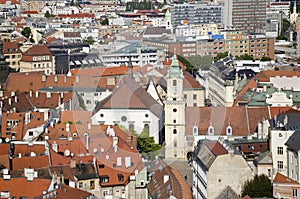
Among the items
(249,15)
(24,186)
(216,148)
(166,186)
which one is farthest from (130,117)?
(249,15)

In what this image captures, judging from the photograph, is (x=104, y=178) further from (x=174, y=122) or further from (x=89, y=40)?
(x=89, y=40)

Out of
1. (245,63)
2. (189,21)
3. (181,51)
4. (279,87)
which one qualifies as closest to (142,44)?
(181,51)

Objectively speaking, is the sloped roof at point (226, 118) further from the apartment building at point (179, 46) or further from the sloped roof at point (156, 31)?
the sloped roof at point (156, 31)

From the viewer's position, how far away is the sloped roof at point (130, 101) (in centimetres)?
3859

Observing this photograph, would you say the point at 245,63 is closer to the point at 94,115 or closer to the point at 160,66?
the point at 160,66

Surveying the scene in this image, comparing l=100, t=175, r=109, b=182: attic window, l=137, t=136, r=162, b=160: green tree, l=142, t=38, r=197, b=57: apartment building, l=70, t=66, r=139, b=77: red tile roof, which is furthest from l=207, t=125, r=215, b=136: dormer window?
l=142, t=38, r=197, b=57: apartment building

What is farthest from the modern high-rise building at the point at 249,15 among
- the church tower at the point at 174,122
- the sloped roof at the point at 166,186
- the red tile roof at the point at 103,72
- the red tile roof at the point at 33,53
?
the sloped roof at the point at 166,186

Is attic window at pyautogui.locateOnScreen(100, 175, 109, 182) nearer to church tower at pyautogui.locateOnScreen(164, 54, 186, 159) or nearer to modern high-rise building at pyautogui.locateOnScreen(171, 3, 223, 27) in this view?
church tower at pyautogui.locateOnScreen(164, 54, 186, 159)

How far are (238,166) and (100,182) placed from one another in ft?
13.2

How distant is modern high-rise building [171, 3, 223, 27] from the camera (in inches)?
3978

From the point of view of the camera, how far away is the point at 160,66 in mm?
55062

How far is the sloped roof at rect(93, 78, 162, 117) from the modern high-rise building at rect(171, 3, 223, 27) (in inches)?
2395

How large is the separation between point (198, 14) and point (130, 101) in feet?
211

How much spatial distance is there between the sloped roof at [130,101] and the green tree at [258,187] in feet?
41.7
